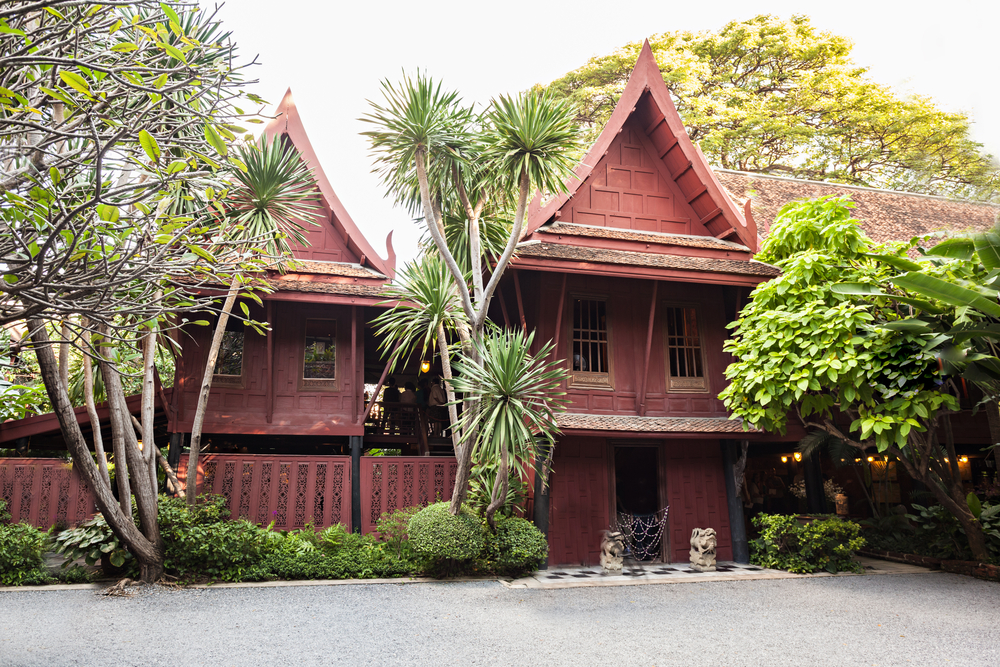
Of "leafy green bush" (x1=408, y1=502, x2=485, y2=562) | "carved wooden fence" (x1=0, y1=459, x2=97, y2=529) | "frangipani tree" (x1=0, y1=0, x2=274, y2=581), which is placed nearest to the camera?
"frangipani tree" (x1=0, y1=0, x2=274, y2=581)

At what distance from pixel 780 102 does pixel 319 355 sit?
17648 millimetres

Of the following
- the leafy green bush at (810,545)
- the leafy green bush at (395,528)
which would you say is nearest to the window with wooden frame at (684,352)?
the leafy green bush at (810,545)

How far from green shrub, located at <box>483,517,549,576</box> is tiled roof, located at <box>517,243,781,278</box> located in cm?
417

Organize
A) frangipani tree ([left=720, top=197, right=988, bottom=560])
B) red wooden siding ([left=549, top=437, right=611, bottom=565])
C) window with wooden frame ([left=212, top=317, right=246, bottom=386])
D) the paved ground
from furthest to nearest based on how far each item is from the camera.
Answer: window with wooden frame ([left=212, top=317, right=246, bottom=386]) → red wooden siding ([left=549, top=437, right=611, bottom=565]) → frangipani tree ([left=720, top=197, right=988, bottom=560]) → the paved ground

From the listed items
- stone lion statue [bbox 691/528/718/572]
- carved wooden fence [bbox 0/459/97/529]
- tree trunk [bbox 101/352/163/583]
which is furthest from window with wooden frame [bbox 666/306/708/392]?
carved wooden fence [bbox 0/459/97/529]

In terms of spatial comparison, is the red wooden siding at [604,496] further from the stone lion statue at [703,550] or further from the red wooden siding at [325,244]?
the red wooden siding at [325,244]

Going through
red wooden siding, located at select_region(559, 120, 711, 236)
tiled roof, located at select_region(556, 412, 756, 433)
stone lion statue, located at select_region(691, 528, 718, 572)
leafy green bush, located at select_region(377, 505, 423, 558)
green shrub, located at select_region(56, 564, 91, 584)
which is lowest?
stone lion statue, located at select_region(691, 528, 718, 572)

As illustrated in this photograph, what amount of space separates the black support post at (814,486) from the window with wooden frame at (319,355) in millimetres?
9007

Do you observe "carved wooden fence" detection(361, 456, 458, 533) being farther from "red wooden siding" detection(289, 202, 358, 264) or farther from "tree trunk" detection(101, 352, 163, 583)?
"red wooden siding" detection(289, 202, 358, 264)

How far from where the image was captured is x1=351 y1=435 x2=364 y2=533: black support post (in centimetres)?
1063

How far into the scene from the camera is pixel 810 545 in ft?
33.1

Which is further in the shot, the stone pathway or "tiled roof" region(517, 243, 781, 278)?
"tiled roof" region(517, 243, 781, 278)

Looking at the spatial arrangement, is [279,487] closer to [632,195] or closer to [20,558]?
[20,558]

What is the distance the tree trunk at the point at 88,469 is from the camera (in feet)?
21.4
